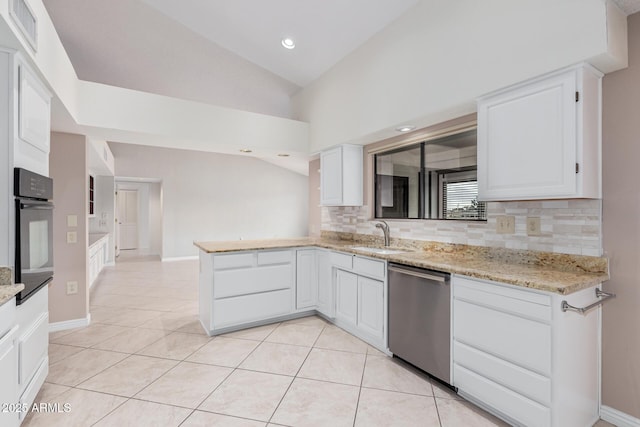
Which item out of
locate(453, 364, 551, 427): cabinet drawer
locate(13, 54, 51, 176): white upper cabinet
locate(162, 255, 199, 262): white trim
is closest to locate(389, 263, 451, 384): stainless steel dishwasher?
locate(453, 364, 551, 427): cabinet drawer

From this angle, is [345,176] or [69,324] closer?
[69,324]

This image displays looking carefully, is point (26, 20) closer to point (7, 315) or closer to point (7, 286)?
point (7, 286)

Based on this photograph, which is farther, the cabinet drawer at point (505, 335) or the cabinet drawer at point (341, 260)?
the cabinet drawer at point (341, 260)

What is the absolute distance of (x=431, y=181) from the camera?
3.01 m

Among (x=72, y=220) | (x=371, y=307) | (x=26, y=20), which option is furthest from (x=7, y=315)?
(x=371, y=307)

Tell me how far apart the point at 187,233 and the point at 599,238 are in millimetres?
7812

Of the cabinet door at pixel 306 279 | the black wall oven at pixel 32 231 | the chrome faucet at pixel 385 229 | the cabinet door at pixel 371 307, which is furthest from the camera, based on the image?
the cabinet door at pixel 306 279

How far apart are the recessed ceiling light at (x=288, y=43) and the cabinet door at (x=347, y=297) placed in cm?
275

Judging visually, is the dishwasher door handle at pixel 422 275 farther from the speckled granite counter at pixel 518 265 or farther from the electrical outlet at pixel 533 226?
the electrical outlet at pixel 533 226

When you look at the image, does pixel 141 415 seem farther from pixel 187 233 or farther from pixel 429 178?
pixel 187 233

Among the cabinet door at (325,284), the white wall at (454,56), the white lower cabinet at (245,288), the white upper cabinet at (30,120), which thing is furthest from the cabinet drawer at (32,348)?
the white wall at (454,56)

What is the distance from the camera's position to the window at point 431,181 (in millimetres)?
2662

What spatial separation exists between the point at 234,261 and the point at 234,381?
45.6 inches

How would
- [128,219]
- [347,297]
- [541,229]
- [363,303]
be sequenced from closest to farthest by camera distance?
[541,229]
[363,303]
[347,297]
[128,219]
